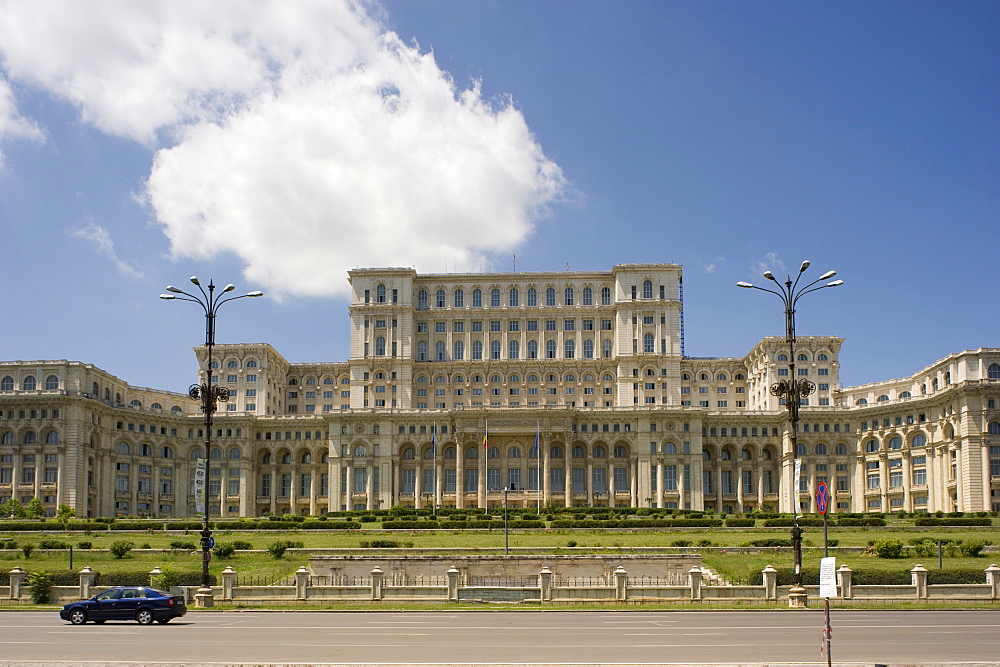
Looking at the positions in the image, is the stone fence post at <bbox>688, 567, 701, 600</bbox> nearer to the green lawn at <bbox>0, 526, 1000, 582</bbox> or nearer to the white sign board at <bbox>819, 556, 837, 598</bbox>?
the green lawn at <bbox>0, 526, 1000, 582</bbox>

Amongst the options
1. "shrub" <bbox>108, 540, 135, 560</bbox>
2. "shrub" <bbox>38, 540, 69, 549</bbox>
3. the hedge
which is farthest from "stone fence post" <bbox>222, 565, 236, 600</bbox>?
the hedge

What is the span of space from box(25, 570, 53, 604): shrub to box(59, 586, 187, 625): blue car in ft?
35.8

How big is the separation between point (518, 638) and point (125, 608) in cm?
1707

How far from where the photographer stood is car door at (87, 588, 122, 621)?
1560 inches

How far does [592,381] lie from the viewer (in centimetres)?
→ 14912

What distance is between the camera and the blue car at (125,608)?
39375mm

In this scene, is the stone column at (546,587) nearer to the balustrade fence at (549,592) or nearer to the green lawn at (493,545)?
the balustrade fence at (549,592)

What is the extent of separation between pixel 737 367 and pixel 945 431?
45.3 meters

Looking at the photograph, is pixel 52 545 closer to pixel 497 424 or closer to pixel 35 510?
pixel 35 510

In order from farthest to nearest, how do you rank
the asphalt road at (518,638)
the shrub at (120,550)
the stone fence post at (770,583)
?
1. the shrub at (120,550)
2. the stone fence post at (770,583)
3. the asphalt road at (518,638)

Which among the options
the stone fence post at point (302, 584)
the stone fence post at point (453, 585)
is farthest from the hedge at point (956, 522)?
the stone fence post at point (302, 584)

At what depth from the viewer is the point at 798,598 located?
44969 mm

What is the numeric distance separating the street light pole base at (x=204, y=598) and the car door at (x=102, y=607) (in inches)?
306

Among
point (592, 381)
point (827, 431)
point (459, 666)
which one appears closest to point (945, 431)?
point (827, 431)
